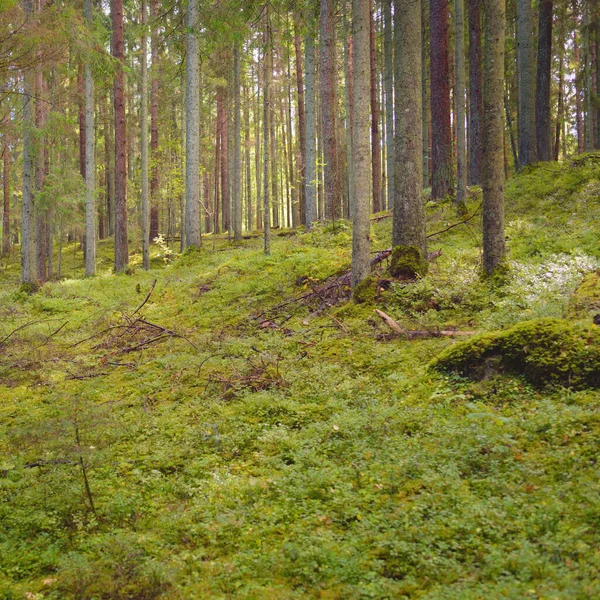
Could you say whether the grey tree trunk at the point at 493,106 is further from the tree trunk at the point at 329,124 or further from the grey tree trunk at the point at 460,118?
the tree trunk at the point at 329,124

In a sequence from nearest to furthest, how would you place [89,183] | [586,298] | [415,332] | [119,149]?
[586,298] → [415,332] → [119,149] → [89,183]

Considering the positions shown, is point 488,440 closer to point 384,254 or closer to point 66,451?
point 66,451

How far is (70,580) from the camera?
322 centimetres

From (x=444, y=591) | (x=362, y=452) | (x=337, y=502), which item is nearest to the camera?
(x=444, y=591)

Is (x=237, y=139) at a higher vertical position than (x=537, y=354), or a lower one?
higher

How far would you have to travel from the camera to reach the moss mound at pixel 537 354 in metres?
5.15

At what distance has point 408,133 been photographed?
9086 millimetres

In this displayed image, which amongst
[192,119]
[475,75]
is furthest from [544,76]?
[192,119]

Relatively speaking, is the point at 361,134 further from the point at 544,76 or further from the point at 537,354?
the point at 544,76

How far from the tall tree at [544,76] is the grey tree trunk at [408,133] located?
344 inches

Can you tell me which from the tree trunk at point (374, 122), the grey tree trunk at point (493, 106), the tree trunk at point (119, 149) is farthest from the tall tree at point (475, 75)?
the tree trunk at point (119, 149)

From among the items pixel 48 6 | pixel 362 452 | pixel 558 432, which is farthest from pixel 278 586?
pixel 48 6

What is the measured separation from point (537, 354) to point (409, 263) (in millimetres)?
4004

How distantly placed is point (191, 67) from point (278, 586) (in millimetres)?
17379
